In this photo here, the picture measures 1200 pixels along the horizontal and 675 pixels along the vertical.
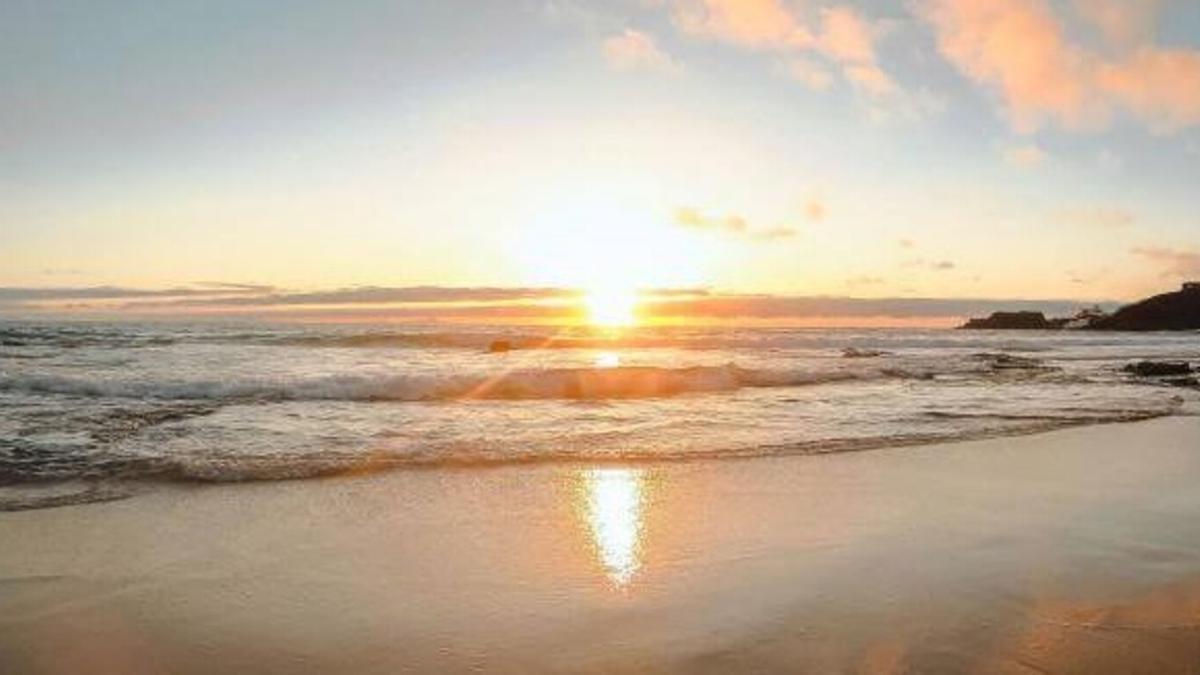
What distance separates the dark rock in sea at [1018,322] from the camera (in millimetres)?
91812

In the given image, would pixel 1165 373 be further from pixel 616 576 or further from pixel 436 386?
pixel 616 576

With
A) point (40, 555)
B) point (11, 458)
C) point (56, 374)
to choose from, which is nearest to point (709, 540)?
point (40, 555)

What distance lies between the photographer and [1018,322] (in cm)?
9325

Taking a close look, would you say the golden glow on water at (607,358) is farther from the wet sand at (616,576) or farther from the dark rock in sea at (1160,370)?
the wet sand at (616,576)

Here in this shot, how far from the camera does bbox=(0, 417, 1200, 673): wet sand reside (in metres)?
3.97

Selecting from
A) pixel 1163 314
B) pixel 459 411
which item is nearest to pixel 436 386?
pixel 459 411

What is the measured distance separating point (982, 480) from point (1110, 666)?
4.73 meters

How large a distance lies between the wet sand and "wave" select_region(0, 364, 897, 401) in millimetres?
9668

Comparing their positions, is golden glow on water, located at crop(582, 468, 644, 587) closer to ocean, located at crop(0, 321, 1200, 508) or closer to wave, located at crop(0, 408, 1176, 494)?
wave, located at crop(0, 408, 1176, 494)

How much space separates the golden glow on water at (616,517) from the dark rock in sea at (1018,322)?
9264 cm

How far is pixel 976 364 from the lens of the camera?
2997 centimetres

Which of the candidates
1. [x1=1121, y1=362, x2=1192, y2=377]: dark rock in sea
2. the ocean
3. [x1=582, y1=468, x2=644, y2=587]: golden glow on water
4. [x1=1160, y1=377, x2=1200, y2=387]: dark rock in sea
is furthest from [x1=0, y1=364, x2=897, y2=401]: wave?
[x1=582, y1=468, x2=644, y2=587]: golden glow on water

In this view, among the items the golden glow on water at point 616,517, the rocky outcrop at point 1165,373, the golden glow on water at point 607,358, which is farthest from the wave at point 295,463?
the golden glow on water at point 607,358

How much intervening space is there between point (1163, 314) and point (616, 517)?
298 ft
